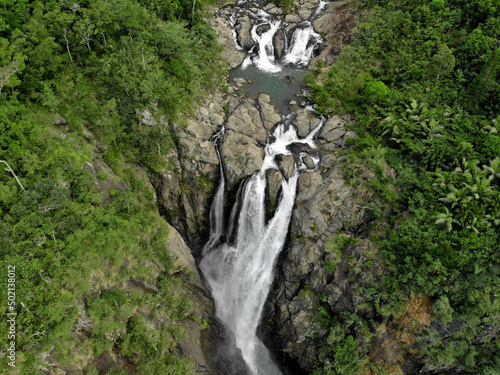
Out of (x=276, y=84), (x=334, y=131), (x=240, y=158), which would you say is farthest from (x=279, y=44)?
(x=240, y=158)

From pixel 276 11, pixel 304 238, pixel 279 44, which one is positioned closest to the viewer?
pixel 304 238

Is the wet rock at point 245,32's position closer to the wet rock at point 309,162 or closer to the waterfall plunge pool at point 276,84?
the waterfall plunge pool at point 276,84

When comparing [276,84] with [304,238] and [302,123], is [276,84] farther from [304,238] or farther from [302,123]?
[304,238]

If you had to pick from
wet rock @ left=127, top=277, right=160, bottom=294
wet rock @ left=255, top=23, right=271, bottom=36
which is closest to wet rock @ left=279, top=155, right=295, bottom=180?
wet rock @ left=127, top=277, right=160, bottom=294

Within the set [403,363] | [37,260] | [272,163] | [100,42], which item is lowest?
[403,363]

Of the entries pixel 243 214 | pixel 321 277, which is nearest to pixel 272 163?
pixel 243 214

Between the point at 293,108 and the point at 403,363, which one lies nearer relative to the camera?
the point at 403,363

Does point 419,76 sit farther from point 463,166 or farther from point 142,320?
point 142,320

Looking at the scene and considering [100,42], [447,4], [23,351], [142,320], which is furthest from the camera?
[447,4]
